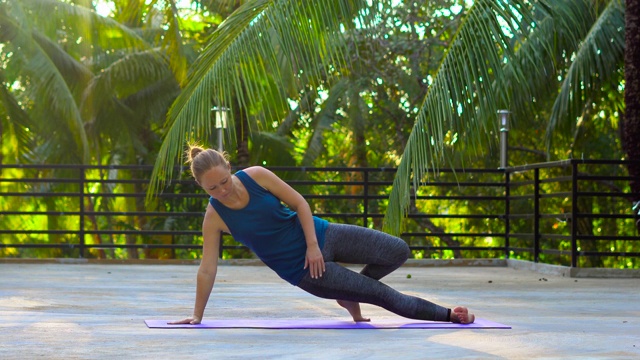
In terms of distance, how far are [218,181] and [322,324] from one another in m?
1.00

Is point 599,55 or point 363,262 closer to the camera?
point 363,262

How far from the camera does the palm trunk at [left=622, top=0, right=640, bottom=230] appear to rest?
10758 millimetres

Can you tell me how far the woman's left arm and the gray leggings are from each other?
10cm

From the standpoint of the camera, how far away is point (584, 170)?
18.2 meters

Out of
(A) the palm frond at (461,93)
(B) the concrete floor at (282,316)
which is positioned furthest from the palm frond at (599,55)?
(A) the palm frond at (461,93)

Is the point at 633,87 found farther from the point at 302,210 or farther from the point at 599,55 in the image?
the point at 302,210

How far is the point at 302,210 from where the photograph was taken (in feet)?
16.9

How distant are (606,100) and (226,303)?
9.97 meters

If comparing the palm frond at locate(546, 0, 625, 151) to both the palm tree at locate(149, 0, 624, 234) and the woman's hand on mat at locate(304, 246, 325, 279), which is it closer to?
the palm tree at locate(149, 0, 624, 234)

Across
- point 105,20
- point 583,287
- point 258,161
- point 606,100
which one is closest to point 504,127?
point 606,100

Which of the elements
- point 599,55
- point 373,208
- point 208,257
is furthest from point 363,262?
point 373,208

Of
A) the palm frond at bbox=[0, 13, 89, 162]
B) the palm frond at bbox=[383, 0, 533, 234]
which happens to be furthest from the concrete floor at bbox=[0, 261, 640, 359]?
the palm frond at bbox=[0, 13, 89, 162]

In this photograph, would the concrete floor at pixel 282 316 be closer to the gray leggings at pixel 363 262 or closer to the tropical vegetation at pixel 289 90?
the gray leggings at pixel 363 262

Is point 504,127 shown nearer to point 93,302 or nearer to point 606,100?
point 606,100
